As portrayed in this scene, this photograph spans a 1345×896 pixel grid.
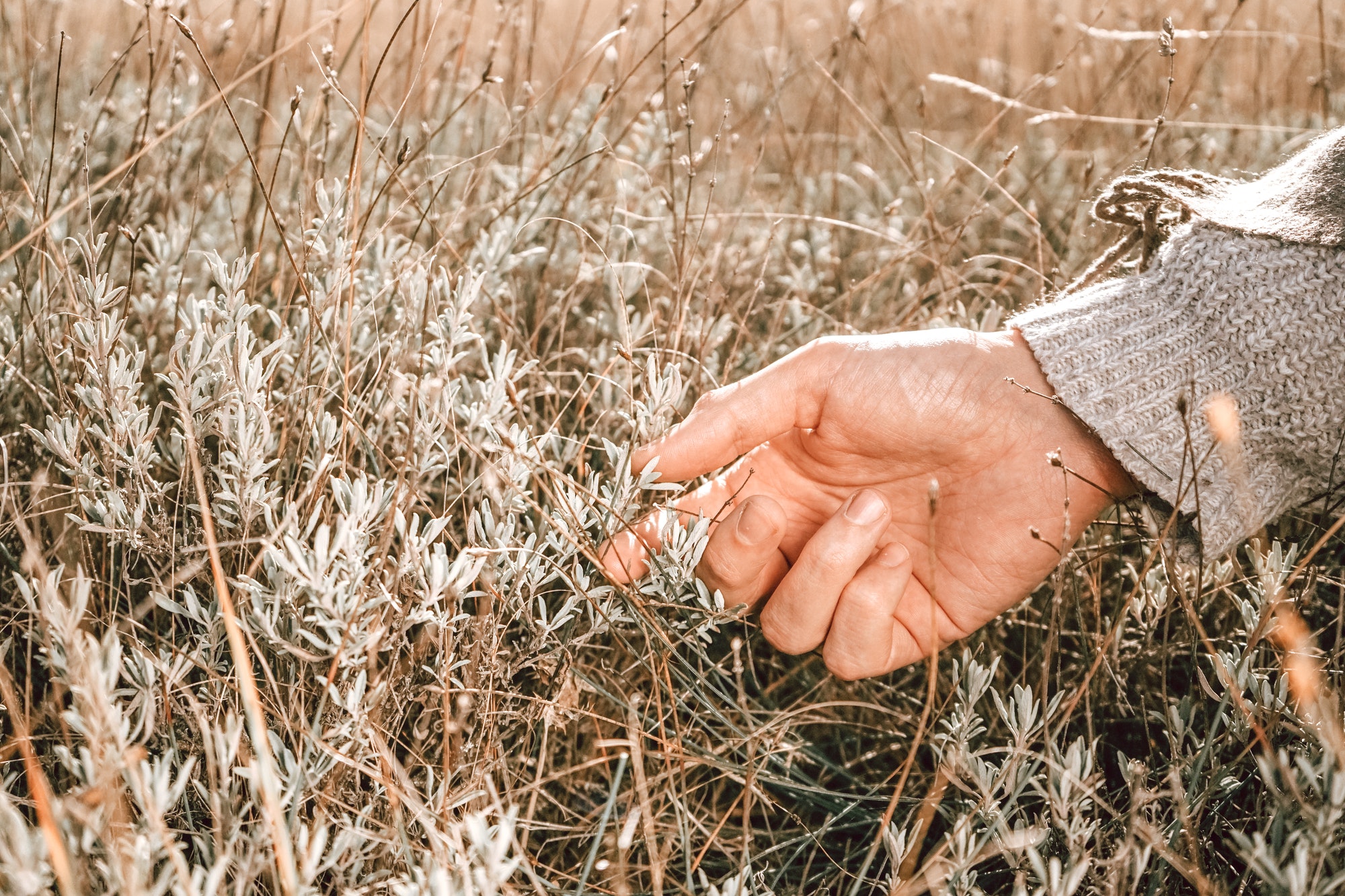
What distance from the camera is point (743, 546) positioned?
4.68 feet

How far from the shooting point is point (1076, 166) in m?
3.10

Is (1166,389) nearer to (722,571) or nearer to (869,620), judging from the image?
(869,620)

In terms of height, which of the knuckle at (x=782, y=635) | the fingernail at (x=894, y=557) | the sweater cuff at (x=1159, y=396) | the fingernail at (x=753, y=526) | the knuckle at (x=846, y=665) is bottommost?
the knuckle at (x=846, y=665)

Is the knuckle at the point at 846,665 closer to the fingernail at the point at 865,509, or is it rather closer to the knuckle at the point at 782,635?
the knuckle at the point at 782,635

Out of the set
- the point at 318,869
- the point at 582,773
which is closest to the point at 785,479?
the point at 582,773

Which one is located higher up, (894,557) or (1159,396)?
(1159,396)

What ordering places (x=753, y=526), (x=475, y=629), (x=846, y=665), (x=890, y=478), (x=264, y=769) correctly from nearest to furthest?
(x=264, y=769) → (x=475, y=629) → (x=753, y=526) → (x=846, y=665) → (x=890, y=478)

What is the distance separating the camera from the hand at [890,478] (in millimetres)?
1454

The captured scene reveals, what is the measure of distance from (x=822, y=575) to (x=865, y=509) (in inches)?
5.4

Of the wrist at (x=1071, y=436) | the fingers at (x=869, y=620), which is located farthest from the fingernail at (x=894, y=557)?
the wrist at (x=1071, y=436)

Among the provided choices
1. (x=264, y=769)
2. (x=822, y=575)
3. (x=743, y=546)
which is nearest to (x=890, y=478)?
(x=822, y=575)

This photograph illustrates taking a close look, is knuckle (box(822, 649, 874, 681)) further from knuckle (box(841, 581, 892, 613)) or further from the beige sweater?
the beige sweater

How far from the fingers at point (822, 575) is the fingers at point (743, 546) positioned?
2.5 inches

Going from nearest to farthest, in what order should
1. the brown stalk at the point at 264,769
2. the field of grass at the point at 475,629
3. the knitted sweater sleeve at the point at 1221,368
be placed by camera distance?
1. the brown stalk at the point at 264,769
2. the field of grass at the point at 475,629
3. the knitted sweater sleeve at the point at 1221,368
